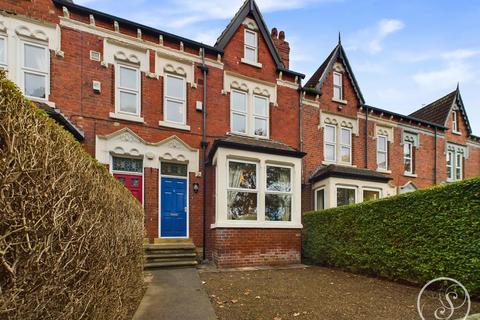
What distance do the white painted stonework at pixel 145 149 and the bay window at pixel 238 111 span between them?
207cm

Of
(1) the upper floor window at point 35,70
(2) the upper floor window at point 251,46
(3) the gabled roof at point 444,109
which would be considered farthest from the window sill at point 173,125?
(3) the gabled roof at point 444,109

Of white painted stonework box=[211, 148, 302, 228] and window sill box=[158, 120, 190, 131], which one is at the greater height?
window sill box=[158, 120, 190, 131]

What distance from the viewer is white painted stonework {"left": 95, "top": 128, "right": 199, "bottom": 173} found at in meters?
9.97

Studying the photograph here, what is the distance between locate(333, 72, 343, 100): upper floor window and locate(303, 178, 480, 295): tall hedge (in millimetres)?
7464

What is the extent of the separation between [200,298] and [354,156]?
455 inches

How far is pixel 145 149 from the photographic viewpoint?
10.5m

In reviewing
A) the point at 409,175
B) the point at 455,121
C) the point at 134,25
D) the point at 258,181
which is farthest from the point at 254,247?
the point at 455,121

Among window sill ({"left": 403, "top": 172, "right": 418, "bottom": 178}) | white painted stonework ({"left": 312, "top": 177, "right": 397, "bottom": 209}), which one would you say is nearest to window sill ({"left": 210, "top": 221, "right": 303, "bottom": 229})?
white painted stonework ({"left": 312, "top": 177, "right": 397, "bottom": 209})

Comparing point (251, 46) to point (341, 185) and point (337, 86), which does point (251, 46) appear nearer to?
point (337, 86)

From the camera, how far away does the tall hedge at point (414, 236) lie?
562 centimetres

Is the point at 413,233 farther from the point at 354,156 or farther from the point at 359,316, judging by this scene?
the point at 354,156

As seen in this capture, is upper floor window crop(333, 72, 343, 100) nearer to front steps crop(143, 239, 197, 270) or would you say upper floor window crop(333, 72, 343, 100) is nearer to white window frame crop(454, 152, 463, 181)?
white window frame crop(454, 152, 463, 181)

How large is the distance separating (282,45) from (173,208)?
8.89 metres

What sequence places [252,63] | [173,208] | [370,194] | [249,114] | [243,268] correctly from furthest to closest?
[370,194], [252,63], [249,114], [173,208], [243,268]
